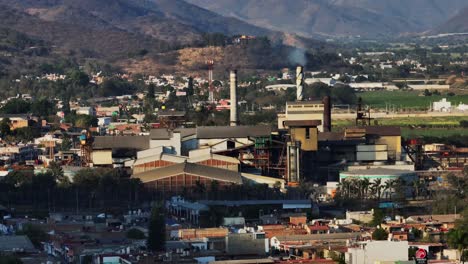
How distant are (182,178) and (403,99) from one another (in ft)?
161

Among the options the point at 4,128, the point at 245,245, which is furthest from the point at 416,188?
the point at 4,128

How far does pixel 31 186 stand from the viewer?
52438 millimetres

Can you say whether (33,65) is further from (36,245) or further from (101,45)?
(36,245)

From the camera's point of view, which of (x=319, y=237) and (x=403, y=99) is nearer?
(x=319, y=237)

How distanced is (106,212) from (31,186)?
14.9 ft

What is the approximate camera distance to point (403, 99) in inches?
3979

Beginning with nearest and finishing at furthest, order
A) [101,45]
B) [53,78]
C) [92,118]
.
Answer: [92,118], [53,78], [101,45]

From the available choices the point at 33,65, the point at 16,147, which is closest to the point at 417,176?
the point at 16,147

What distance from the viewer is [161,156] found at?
56.6m

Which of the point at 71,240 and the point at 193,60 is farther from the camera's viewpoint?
the point at 193,60

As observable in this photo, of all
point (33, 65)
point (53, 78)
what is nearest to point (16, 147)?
point (53, 78)

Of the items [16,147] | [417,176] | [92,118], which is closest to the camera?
→ [417,176]

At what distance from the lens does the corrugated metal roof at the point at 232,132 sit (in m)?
59.7

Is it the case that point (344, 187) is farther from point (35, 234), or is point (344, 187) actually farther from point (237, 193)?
point (35, 234)
